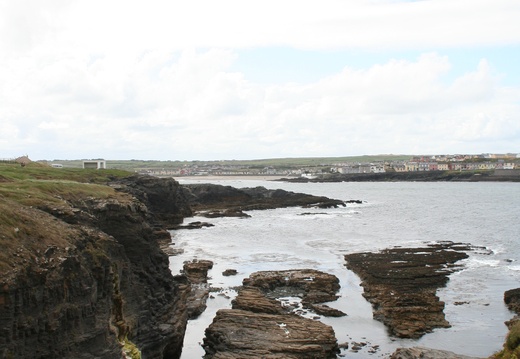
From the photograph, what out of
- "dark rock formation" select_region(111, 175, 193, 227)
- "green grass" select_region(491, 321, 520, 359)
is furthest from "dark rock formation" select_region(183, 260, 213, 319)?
"dark rock formation" select_region(111, 175, 193, 227)

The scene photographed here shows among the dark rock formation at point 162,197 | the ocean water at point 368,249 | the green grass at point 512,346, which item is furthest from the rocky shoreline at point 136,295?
the dark rock formation at point 162,197

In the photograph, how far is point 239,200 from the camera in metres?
105

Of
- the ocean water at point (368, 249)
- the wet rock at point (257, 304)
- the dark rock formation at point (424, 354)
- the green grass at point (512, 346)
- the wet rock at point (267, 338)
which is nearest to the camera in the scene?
the green grass at point (512, 346)

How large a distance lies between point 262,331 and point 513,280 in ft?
69.2

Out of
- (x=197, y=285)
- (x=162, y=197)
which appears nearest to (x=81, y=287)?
(x=197, y=285)

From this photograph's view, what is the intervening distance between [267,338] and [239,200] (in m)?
82.8

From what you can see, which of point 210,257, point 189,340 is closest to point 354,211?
point 210,257

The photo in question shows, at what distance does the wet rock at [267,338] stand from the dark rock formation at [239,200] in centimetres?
6811

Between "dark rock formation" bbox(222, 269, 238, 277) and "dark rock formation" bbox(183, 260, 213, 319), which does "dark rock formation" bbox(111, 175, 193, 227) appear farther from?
"dark rock formation" bbox(222, 269, 238, 277)

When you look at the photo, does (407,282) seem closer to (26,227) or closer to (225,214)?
(26,227)

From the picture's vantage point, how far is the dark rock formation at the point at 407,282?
87.6 ft

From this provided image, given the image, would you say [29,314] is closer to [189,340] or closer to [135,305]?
[135,305]

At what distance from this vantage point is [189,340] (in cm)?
2469

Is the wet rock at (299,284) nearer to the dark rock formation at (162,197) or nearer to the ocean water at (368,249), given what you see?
the ocean water at (368,249)
